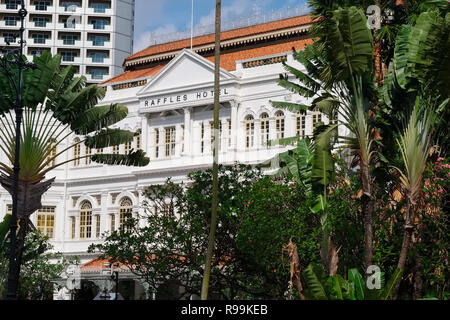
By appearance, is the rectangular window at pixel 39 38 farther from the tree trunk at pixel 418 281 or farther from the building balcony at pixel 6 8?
the tree trunk at pixel 418 281

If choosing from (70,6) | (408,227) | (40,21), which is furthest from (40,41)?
(408,227)

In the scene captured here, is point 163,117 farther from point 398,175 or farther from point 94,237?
point 398,175

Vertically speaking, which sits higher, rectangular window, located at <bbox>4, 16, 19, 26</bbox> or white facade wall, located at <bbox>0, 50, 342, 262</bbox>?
rectangular window, located at <bbox>4, 16, 19, 26</bbox>

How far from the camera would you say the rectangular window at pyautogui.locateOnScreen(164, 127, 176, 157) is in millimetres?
46250

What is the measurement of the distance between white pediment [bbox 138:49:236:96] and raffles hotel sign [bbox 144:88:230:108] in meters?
0.37

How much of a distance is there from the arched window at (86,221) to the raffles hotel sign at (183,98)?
758cm

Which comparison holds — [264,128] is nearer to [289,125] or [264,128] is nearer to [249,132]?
[249,132]

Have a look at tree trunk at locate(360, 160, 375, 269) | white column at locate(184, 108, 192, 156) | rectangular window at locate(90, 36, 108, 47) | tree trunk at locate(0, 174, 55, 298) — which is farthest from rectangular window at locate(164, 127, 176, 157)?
rectangular window at locate(90, 36, 108, 47)

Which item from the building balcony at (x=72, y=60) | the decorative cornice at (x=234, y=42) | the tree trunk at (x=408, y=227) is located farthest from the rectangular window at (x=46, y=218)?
the tree trunk at (x=408, y=227)

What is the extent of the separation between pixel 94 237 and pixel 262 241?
908 inches

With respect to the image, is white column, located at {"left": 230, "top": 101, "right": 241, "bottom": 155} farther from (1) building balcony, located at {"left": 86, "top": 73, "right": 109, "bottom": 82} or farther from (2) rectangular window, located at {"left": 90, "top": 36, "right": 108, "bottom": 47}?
(2) rectangular window, located at {"left": 90, "top": 36, "right": 108, "bottom": 47}

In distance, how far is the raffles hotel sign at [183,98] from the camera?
43.8 metres

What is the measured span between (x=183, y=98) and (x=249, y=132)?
4428mm

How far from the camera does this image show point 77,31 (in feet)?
253
